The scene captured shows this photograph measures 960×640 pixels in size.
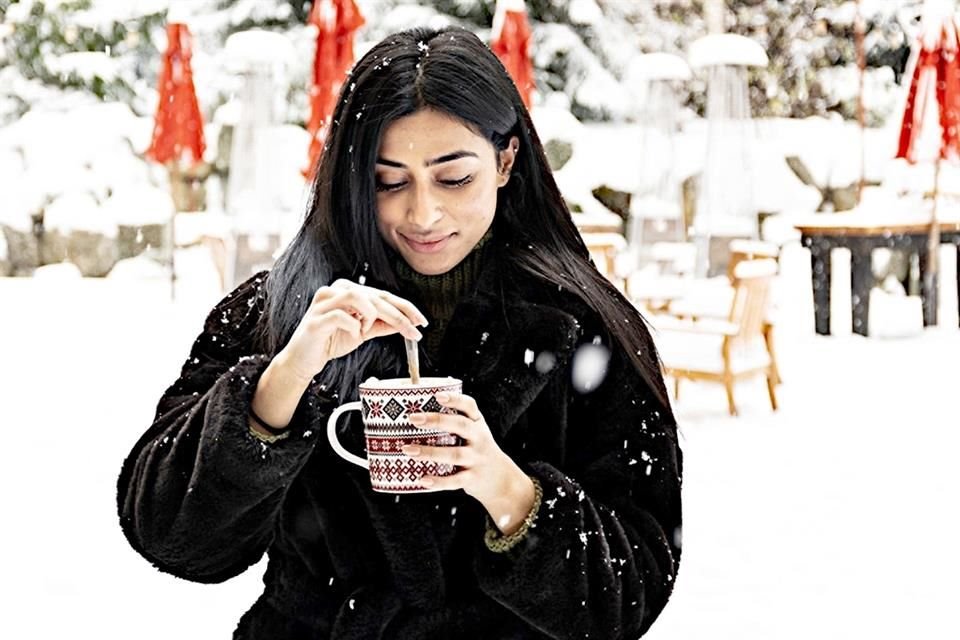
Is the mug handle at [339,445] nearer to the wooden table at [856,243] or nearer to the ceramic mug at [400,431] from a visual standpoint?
the ceramic mug at [400,431]

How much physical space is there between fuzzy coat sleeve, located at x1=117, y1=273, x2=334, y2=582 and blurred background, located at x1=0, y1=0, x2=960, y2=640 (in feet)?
2.95

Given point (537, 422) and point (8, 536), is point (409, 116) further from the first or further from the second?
point (8, 536)

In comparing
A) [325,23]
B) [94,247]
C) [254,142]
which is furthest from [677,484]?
[94,247]

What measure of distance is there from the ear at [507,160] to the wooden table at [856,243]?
8474mm

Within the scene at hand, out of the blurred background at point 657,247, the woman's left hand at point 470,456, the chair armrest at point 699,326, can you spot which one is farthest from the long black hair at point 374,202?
the chair armrest at point 699,326

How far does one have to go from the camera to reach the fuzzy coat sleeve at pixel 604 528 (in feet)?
4.02

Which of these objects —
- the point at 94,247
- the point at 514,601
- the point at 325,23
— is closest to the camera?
the point at 514,601

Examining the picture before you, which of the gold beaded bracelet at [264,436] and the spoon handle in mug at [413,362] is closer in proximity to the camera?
the spoon handle in mug at [413,362]

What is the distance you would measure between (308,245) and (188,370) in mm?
204

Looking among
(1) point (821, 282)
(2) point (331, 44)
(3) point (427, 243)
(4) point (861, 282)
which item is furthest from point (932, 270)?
(3) point (427, 243)

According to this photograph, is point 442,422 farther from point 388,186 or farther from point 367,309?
point 388,186

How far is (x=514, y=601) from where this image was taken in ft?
4.03

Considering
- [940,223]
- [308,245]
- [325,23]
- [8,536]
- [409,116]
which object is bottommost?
[8,536]

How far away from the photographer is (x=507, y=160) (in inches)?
54.5
